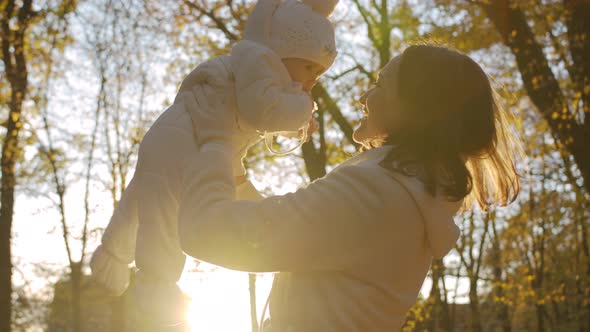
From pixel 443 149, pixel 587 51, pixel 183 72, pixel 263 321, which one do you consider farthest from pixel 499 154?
pixel 183 72

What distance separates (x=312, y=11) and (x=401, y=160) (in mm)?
709

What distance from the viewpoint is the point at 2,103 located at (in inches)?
469

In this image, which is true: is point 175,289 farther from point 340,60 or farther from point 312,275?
point 340,60

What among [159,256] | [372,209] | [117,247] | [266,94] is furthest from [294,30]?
[117,247]

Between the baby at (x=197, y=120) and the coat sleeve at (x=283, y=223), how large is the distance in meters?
0.22

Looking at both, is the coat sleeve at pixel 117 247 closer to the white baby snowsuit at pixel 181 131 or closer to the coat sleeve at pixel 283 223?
the white baby snowsuit at pixel 181 131

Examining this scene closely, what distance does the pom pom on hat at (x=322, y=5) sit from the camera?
2070 mm

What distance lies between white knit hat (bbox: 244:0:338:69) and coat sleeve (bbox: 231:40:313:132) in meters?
0.09

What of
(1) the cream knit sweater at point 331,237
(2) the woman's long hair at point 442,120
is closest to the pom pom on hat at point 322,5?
(2) the woman's long hair at point 442,120

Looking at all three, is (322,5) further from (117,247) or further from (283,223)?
(117,247)

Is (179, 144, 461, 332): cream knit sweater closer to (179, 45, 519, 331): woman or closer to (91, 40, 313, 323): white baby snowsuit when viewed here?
(179, 45, 519, 331): woman

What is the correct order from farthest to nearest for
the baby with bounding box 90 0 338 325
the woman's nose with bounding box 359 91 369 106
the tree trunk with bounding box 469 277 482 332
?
the tree trunk with bounding box 469 277 482 332 < the woman's nose with bounding box 359 91 369 106 < the baby with bounding box 90 0 338 325

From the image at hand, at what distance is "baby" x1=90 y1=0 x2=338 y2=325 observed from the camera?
5.73ft

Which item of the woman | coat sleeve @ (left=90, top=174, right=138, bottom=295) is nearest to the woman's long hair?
the woman
